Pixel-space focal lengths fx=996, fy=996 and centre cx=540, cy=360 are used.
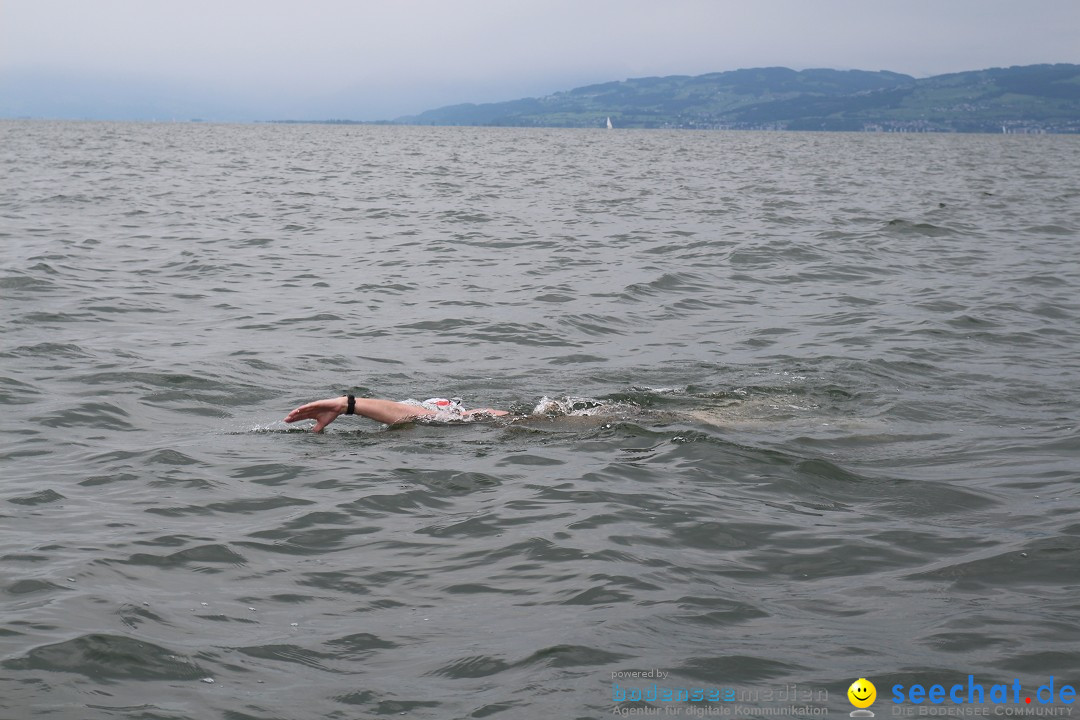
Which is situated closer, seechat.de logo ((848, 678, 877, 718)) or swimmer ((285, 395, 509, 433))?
seechat.de logo ((848, 678, 877, 718))

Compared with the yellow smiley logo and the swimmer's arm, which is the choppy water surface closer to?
the yellow smiley logo

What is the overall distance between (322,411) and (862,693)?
17.6 feet

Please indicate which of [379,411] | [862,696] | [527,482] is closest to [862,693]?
[862,696]

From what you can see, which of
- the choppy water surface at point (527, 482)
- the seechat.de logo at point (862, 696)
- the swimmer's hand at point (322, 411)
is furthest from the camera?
the swimmer's hand at point (322, 411)

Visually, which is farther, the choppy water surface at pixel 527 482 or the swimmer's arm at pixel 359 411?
the swimmer's arm at pixel 359 411

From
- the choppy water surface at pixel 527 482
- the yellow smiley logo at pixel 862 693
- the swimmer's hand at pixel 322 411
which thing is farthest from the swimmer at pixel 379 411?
the yellow smiley logo at pixel 862 693

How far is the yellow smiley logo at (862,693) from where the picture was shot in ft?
13.9

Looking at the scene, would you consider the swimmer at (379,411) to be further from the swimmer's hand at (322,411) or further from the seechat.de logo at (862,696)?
the seechat.de logo at (862,696)

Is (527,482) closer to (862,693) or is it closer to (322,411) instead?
(322,411)

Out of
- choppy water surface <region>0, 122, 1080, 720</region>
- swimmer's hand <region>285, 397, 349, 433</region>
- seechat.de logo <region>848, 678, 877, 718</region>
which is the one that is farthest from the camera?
swimmer's hand <region>285, 397, 349, 433</region>

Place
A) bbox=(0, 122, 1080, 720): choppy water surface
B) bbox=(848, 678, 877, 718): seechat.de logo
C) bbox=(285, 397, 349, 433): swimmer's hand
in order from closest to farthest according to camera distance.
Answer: bbox=(848, 678, 877, 718): seechat.de logo
bbox=(0, 122, 1080, 720): choppy water surface
bbox=(285, 397, 349, 433): swimmer's hand

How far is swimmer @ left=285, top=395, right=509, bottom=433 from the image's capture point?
27.7 ft

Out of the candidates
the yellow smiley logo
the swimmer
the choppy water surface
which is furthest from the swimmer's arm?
the yellow smiley logo

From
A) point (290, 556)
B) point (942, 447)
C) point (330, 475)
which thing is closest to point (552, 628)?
point (290, 556)
